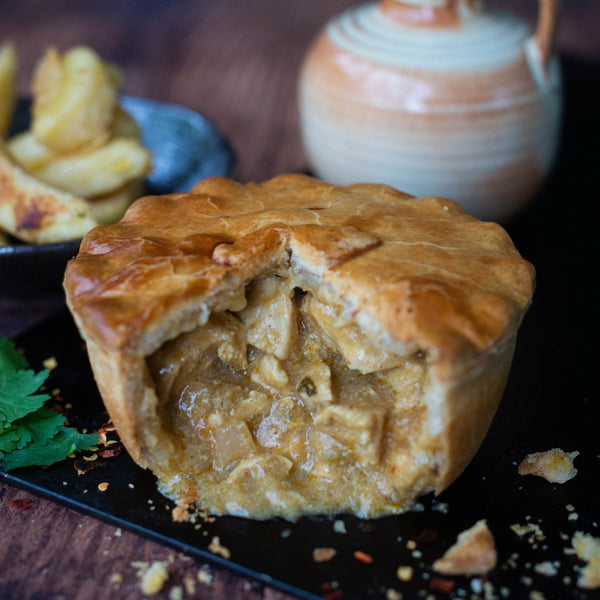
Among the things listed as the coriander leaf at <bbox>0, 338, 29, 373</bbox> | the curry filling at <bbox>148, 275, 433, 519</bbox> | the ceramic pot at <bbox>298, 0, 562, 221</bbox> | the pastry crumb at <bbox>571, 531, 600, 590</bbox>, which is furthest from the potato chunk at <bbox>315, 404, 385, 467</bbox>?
the ceramic pot at <bbox>298, 0, 562, 221</bbox>

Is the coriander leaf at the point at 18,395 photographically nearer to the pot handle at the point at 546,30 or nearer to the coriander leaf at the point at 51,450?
the coriander leaf at the point at 51,450

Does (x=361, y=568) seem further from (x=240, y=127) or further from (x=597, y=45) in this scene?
(x=597, y=45)

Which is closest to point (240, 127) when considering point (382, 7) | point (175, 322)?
point (382, 7)

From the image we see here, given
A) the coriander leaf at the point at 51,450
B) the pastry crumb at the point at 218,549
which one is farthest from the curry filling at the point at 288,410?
the coriander leaf at the point at 51,450

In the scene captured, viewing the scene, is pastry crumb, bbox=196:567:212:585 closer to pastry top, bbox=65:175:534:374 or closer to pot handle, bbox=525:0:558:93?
pastry top, bbox=65:175:534:374

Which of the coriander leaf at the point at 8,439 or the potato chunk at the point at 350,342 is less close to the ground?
the potato chunk at the point at 350,342
